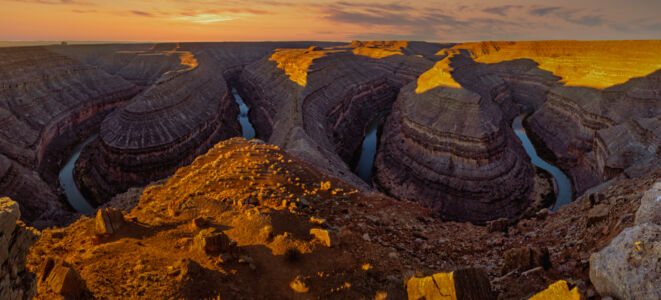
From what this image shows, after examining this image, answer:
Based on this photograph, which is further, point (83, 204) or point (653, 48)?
point (653, 48)

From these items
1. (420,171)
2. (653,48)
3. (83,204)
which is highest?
(653,48)

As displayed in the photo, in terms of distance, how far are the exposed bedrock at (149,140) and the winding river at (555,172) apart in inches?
2008

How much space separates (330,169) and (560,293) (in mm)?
21959

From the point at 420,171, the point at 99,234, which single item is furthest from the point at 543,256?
the point at 420,171

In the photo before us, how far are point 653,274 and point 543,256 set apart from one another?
9.86 ft

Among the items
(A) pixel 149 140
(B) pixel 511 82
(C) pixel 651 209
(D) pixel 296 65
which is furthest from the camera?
(B) pixel 511 82

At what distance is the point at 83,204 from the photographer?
37.4 m

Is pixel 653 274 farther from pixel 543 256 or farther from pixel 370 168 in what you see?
pixel 370 168

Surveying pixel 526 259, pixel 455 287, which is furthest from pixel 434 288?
pixel 526 259

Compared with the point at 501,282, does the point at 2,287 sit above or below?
above

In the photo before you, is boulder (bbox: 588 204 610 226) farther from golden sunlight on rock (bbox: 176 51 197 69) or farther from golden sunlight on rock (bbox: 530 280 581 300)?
golden sunlight on rock (bbox: 176 51 197 69)

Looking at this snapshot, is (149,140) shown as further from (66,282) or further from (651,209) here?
(651,209)

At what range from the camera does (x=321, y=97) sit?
187 ft

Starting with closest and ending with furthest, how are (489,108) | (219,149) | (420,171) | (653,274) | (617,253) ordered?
(653,274) → (617,253) → (219,149) → (420,171) → (489,108)
